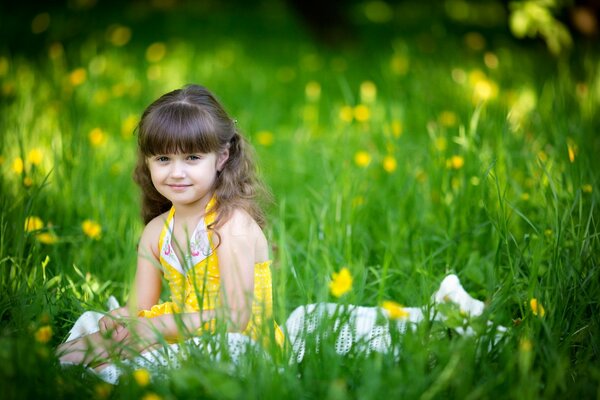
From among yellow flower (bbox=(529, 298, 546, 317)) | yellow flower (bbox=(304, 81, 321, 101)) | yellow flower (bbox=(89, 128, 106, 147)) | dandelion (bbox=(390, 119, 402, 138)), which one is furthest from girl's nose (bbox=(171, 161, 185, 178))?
yellow flower (bbox=(304, 81, 321, 101))

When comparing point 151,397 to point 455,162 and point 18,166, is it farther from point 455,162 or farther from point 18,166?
point 455,162

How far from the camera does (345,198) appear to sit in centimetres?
257

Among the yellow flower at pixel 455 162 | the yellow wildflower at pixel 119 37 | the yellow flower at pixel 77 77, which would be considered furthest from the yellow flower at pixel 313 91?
the yellow flower at pixel 455 162

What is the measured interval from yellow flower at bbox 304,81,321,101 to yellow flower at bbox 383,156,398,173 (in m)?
1.43

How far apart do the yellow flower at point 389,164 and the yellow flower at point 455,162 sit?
0.24m

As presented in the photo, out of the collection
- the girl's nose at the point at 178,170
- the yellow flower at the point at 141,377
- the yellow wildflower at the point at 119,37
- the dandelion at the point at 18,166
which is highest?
the yellow wildflower at the point at 119,37

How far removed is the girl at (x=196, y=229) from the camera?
5.99 ft

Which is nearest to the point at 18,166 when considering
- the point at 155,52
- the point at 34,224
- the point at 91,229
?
the point at 34,224

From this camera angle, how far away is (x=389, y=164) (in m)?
2.85

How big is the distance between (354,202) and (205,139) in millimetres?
801

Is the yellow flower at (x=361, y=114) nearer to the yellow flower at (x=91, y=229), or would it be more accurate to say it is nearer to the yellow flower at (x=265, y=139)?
the yellow flower at (x=265, y=139)

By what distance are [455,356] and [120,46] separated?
15.0 ft

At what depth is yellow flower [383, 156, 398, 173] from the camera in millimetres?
2844

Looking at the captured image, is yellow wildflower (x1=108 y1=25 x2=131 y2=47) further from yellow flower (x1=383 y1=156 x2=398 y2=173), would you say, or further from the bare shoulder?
the bare shoulder
